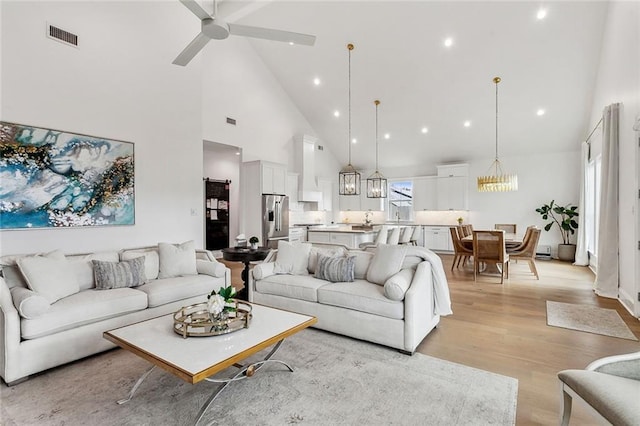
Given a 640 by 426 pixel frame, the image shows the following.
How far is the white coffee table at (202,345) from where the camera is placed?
1819 mm

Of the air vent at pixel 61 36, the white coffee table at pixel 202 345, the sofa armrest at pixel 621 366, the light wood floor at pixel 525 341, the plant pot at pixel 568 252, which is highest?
the air vent at pixel 61 36

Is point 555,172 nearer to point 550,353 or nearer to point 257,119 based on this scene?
point 550,353

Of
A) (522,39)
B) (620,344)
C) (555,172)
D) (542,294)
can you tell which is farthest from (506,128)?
(620,344)

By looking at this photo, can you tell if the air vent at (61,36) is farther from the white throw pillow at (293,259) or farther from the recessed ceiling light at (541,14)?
the recessed ceiling light at (541,14)

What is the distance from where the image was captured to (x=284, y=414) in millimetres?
2053

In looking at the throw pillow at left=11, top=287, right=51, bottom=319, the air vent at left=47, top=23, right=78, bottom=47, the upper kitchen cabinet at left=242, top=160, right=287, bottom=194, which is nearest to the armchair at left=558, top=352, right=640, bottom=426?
the throw pillow at left=11, top=287, right=51, bottom=319

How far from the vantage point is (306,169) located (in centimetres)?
911

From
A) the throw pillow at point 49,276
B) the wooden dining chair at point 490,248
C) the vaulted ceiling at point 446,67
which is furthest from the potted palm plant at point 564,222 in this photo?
the throw pillow at point 49,276

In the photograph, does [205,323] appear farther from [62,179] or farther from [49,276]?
[62,179]

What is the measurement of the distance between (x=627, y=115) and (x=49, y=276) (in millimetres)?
6847

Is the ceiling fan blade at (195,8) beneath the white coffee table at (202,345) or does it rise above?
above

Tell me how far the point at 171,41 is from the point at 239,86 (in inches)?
78.8

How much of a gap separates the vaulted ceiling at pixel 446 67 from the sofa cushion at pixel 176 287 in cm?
498

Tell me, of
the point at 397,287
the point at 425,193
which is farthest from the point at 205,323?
the point at 425,193
